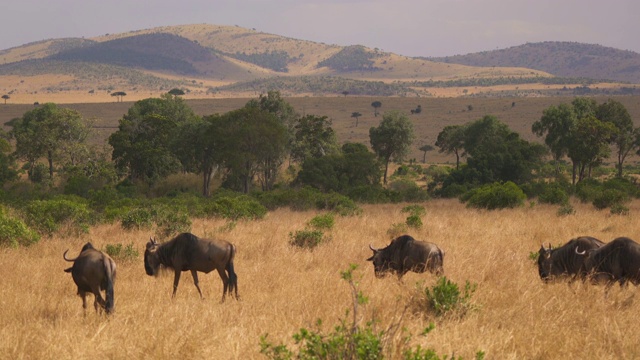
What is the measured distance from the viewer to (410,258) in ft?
30.1

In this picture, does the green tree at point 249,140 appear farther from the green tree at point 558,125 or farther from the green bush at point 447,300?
the green bush at point 447,300

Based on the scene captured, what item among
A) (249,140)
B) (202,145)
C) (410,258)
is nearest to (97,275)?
(410,258)

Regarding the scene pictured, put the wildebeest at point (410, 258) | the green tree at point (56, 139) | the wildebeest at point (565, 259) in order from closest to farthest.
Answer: the wildebeest at point (565, 259)
the wildebeest at point (410, 258)
the green tree at point (56, 139)

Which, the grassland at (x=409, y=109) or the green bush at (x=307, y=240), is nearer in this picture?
the green bush at (x=307, y=240)

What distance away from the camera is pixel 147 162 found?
41250 millimetres

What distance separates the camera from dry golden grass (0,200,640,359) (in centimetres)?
590

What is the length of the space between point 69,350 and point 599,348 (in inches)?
204

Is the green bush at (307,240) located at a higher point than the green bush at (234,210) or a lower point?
higher

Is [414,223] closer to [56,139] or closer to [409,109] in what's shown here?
[56,139]

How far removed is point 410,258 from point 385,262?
49 centimetres

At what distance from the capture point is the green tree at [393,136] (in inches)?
2208

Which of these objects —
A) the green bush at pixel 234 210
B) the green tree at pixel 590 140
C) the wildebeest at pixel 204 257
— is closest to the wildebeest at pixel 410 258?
the wildebeest at pixel 204 257

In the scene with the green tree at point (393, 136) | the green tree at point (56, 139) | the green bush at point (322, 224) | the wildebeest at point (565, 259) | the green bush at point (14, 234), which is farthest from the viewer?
the green tree at point (393, 136)

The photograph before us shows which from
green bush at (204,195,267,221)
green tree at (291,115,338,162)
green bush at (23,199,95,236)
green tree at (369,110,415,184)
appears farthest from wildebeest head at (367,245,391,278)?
green tree at (369,110,415,184)
